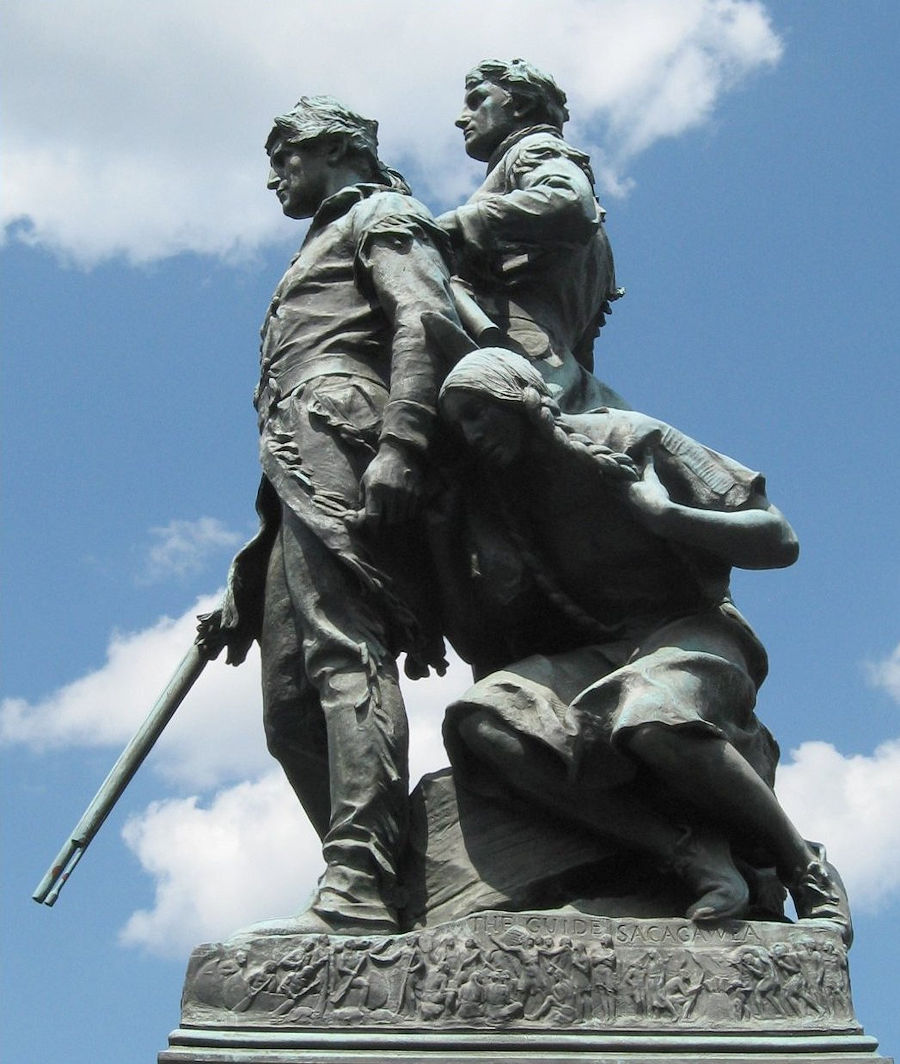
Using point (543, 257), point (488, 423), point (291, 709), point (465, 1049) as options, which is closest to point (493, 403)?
point (488, 423)

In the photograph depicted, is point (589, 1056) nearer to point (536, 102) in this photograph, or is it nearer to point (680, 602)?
point (680, 602)

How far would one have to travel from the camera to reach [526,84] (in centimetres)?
775

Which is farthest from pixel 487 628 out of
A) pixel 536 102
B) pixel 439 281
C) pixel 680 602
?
pixel 536 102

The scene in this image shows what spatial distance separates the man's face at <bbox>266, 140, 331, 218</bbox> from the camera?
23.3 feet

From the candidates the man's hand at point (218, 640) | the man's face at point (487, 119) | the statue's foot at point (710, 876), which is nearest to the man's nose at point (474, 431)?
the man's hand at point (218, 640)

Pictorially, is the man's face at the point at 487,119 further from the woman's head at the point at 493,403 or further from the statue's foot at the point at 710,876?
the statue's foot at the point at 710,876

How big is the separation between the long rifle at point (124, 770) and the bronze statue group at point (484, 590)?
181 mm

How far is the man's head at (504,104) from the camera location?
25.4 feet

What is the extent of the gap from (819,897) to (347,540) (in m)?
2.01

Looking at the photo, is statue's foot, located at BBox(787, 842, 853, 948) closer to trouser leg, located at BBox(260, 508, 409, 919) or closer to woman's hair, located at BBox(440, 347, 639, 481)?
trouser leg, located at BBox(260, 508, 409, 919)

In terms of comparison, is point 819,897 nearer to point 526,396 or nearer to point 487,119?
point 526,396

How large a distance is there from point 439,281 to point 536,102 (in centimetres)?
175

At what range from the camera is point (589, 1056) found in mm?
4992

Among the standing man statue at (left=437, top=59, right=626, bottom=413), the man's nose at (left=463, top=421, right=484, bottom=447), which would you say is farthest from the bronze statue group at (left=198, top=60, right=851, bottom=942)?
the standing man statue at (left=437, top=59, right=626, bottom=413)
